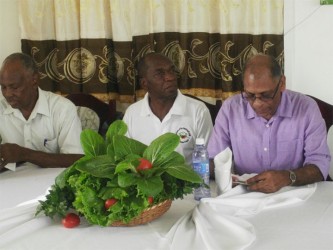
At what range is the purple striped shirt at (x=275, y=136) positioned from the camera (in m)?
1.86

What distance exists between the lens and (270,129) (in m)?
1.93

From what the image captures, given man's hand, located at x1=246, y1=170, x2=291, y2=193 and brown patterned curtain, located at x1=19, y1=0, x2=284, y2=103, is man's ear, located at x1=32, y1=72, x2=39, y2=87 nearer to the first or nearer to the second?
brown patterned curtain, located at x1=19, y1=0, x2=284, y2=103

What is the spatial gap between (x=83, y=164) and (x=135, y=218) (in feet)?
0.75

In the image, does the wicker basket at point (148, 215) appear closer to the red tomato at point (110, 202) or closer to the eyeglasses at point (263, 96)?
the red tomato at point (110, 202)

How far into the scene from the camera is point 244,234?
127 centimetres

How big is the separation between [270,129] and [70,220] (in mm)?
955

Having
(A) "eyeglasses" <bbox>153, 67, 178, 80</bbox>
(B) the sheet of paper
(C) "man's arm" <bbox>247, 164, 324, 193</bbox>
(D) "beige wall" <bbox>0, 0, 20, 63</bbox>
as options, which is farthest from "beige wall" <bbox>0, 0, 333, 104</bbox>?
(D) "beige wall" <bbox>0, 0, 20, 63</bbox>

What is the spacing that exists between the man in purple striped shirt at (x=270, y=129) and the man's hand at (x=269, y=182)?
9 cm

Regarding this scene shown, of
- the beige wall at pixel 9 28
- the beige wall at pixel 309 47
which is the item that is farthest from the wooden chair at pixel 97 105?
the beige wall at pixel 309 47

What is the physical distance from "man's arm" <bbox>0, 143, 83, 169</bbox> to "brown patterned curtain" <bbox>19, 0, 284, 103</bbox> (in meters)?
0.75

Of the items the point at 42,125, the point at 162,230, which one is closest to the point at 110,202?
the point at 162,230

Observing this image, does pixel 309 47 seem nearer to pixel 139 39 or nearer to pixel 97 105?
pixel 139 39

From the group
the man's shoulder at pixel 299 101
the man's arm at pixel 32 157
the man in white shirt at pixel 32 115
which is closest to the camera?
the man's shoulder at pixel 299 101

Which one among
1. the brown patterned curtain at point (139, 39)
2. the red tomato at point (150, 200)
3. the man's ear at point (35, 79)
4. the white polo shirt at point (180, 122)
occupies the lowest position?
the red tomato at point (150, 200)
